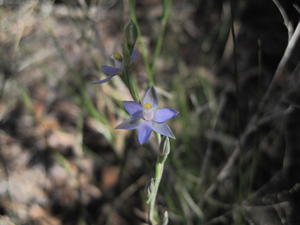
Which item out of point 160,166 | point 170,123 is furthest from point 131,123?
point 170,123

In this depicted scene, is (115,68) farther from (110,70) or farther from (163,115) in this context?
(163,115)

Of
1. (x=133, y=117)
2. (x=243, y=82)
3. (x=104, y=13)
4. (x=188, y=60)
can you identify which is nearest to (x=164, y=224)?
(x=133, y=117)

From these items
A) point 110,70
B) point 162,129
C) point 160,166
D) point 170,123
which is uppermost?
point 110,70

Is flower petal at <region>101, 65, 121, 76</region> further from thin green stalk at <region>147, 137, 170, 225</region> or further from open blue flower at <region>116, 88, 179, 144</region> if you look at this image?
thin green stalk at <region>147, 137, 170, 225</region>

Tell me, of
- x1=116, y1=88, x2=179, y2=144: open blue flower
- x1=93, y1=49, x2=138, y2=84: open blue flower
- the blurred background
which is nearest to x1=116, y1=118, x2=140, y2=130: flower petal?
→ x1=116, y1=88, x2=179, y2=144: open blue flower

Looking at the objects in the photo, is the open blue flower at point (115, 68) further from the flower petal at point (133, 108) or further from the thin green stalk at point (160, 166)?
the thin green stalk at point (160, 166)

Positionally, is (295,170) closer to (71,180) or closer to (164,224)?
(164,224)

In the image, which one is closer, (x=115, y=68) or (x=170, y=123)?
(x=115, y=68)
